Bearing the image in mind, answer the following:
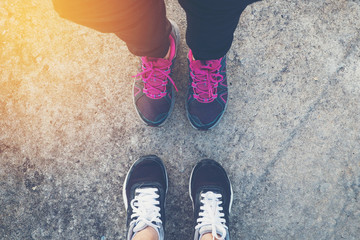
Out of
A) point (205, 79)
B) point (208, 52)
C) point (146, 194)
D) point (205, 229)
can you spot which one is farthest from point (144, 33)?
point (205, 229)

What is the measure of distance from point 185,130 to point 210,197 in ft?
1.36

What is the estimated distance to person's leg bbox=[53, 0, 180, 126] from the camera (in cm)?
61

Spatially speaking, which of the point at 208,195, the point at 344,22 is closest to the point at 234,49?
the point at 344,22

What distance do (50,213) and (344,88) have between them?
1.93m

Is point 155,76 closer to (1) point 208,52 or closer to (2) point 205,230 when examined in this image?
(1) point 208,52

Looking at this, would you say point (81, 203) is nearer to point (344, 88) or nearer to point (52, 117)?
point (52, 117)

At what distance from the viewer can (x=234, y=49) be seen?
1.41 meters

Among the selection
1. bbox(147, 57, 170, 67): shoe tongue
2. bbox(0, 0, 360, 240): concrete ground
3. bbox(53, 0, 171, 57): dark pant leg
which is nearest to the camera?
bbox(53, 0, 171, 57): dark pant leg

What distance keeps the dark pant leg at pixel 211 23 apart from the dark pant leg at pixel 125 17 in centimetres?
12

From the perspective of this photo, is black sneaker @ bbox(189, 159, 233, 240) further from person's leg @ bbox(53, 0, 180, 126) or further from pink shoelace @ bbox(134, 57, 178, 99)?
pink shoelace @ bbox(134, 57, 178, 99)

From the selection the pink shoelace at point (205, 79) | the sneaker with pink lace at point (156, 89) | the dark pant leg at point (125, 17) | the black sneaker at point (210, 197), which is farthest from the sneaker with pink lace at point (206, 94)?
the dark pant leg at point (125, 17)

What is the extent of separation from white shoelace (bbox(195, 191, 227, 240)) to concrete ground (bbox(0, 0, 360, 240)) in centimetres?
11

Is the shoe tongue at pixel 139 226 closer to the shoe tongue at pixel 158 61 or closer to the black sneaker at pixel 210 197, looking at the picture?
the black sneaker at pixel 210 197

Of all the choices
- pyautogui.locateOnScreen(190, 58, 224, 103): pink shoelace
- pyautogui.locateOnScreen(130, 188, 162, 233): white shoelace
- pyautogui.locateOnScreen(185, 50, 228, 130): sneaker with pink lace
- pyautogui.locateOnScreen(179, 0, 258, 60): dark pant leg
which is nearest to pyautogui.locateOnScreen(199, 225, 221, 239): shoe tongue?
pyautogui.locateOnScreen(130, 188, 162, 233): white shoelace
